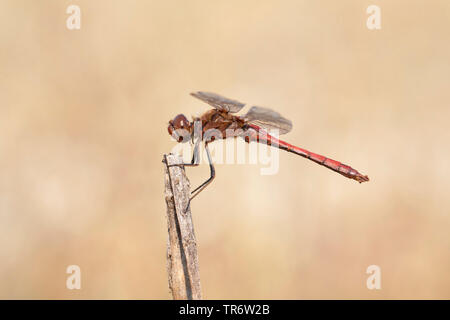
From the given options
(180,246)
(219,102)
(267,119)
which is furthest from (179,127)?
(180,246)

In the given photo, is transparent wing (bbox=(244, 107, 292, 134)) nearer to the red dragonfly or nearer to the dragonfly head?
the red dragonfly

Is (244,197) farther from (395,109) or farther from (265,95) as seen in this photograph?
(395,109)

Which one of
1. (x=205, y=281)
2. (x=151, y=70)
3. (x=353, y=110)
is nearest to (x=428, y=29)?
(x=353, y=110)

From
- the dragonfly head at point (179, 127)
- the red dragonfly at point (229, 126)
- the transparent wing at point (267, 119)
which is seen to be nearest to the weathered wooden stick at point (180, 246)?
the red dragonfly at point (229, 126)

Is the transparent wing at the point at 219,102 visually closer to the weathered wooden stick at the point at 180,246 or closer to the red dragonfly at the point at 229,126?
the red dragonfly at the point at 229,126

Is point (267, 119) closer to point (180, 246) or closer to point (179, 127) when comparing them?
point (179, 127)

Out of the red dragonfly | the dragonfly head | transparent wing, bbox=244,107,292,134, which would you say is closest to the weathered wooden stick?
the red dragonfly

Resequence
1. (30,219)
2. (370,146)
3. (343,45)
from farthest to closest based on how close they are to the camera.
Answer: (343,45)
(370,146)
(30,219)

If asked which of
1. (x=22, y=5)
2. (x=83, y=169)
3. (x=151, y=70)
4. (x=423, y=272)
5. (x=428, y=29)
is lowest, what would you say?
(x=423, y=272)
